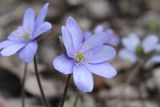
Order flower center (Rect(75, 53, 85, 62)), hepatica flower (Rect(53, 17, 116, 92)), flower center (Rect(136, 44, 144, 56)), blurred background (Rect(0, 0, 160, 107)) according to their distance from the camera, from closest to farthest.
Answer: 1. hepatica flower (Rect(53, 17, 116, 92))
2. flower center (Rect(75, 53, 85, 62))
3. flower center (Rect(136, 44, 144, 56))
4. blurred background (Rect(0, 0, 160, 107))

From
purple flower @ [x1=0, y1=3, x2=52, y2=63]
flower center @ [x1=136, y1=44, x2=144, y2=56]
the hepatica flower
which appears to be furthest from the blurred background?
flower center @ [x1=136, y1=44, x2=144, y2=56]

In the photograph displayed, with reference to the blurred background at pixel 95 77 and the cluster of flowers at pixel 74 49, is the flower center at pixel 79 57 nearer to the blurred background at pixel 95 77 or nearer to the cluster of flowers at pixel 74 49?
the cluster of flowers at pixel 74 49

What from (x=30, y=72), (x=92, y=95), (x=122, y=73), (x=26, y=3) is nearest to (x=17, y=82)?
(x=30, y=72)

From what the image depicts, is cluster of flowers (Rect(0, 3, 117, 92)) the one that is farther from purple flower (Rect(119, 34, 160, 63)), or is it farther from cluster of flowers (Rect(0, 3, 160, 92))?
purple flower (Rect(119, 34, 160, 63))

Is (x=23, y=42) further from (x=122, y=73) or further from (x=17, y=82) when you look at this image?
(x=122, y=73)

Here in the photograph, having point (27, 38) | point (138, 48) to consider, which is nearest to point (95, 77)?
point (138, 48)
